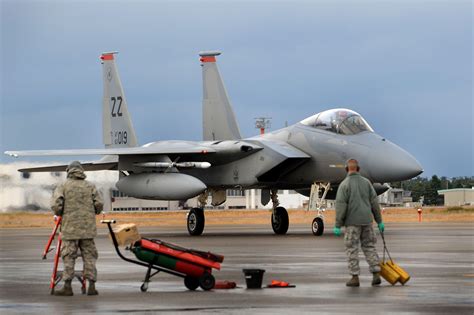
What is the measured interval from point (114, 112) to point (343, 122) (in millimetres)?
10307

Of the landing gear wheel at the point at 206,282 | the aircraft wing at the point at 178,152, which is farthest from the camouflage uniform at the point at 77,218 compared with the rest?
the aircraft wing at the point at 178,152

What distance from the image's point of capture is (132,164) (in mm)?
31531

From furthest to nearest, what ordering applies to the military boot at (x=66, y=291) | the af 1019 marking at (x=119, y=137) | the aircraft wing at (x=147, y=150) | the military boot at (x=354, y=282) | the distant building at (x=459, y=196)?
the distant building at (x=459, y=196)
the af 1019 marking at (x=119, y=137)
the aircraft wing at (x=147, y=150)
the military boot at (x=354, y=282)
the military boot at (x=66, y=291)

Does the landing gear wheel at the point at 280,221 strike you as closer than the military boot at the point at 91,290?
No

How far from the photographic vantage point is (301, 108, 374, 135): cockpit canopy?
95.2 feet

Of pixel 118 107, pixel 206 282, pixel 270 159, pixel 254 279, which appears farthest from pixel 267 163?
pixel 206 282

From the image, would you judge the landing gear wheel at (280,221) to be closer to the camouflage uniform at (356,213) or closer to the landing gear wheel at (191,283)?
the camouflage uniform at (356,213)

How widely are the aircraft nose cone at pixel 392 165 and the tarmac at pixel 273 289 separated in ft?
17.0

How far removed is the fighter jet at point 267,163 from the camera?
93.8ft

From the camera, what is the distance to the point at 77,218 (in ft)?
44.7

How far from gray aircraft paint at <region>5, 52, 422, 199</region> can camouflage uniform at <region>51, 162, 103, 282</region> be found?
15281 millimetres

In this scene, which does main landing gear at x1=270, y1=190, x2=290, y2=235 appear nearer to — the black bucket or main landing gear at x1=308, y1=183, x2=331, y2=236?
main landing gear at x1=308, y1=183, x2=331, y2=236

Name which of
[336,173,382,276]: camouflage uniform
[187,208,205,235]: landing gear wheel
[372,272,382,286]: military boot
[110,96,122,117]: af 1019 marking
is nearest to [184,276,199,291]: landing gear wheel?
[336,173,382,276]: camouflage uniform

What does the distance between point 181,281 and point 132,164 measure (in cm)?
1653
